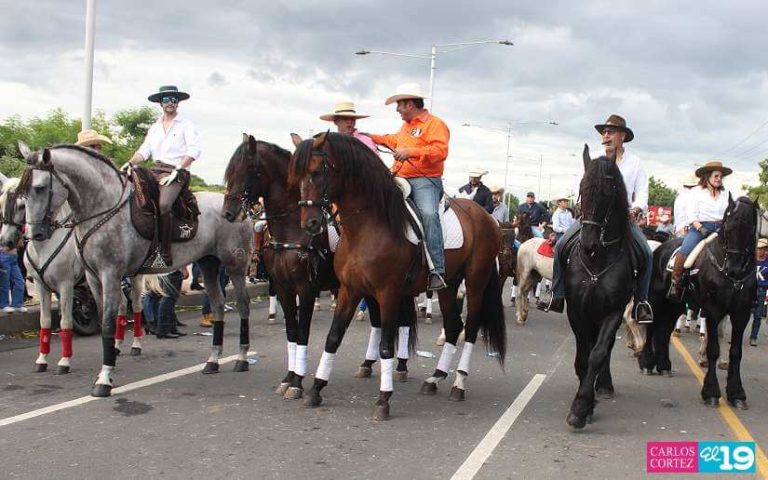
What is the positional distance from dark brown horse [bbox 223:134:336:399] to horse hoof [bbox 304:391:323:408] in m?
0.28

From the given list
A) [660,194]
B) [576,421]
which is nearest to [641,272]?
[576,421]

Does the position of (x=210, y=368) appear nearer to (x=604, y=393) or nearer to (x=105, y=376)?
(x=105, y=376)

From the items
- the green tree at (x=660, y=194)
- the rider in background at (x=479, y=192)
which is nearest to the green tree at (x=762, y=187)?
the green tree at (x=660, y=194)

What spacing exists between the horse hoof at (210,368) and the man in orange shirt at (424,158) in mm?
2798

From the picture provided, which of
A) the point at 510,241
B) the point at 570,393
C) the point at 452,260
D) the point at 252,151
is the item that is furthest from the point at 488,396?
the point at 510,241

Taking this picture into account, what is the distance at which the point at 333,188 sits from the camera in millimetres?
6664

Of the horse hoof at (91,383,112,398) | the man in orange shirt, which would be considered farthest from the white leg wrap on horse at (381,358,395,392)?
the horse hoof at (91,383,112,398)

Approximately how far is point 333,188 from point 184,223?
271 cm

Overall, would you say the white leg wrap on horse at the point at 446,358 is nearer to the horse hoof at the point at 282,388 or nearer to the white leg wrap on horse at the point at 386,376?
the white leg wrap on horse at the point at 386,376

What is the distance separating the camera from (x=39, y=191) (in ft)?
23.8

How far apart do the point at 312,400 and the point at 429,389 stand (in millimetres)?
1400

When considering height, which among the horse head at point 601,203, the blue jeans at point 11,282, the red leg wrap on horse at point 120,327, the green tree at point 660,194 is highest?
the green tree at point 660,194

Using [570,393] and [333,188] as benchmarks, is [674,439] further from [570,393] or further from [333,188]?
[333,188]

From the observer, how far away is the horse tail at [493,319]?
8250 millimetres
